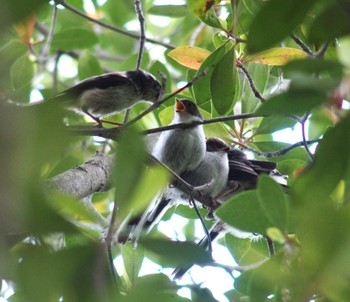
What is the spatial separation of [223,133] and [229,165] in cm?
90

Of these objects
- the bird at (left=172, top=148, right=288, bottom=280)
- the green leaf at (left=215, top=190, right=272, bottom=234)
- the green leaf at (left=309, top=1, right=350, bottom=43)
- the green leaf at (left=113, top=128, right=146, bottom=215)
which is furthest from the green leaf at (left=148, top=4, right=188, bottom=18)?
the green leaf at (left=113, top=128, right=146, bottom=215)

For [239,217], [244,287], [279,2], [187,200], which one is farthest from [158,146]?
[279,2]

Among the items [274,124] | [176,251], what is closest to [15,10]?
[176,251]

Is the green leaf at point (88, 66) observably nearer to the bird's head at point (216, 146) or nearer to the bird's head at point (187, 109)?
the bird's head at point (187, 109)

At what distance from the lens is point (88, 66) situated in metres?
4.58

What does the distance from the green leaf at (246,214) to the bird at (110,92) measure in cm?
247

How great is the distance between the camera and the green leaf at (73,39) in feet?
14.9

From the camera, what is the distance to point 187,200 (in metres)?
4.08

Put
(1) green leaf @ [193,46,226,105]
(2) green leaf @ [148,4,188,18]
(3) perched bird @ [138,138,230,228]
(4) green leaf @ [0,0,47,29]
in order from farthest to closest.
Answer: (2) green leaf @ [148,4,188,18] → (3) perched bird @ [138,138,230,228] → (1) green leaf @ [193,46,226,105] → (4) green leaf @ [0,0,47,29]

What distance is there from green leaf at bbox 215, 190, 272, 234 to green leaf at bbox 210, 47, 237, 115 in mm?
1039

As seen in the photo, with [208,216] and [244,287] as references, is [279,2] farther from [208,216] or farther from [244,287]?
[208,216]

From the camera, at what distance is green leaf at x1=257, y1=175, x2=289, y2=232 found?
4.34 feet

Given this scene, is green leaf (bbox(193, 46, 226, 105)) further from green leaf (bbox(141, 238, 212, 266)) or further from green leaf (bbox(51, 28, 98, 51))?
green leaf (bbox(141, 238, 212, 266))

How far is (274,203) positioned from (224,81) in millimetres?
1379
